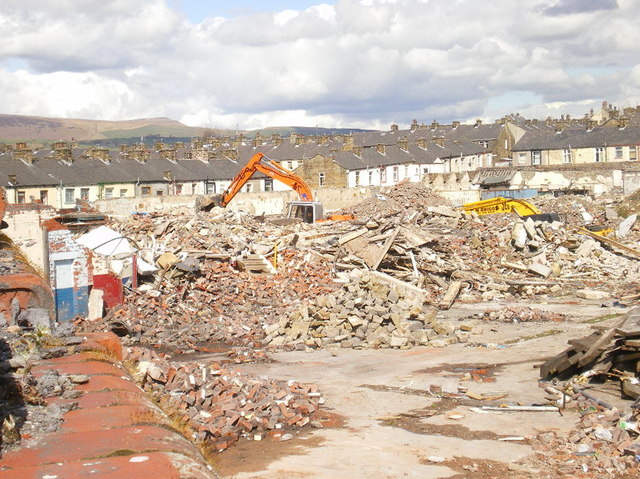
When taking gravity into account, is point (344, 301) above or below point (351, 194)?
below

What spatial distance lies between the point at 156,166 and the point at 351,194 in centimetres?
1692

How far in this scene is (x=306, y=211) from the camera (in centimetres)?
3553

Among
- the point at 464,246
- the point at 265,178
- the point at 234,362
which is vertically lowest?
the point at 234,362

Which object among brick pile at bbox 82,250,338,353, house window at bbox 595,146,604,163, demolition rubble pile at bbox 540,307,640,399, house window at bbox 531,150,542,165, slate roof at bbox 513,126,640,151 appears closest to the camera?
demolition rubble pile at bbox 540,307,640,399

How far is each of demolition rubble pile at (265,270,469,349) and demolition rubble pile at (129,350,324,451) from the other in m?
5.79

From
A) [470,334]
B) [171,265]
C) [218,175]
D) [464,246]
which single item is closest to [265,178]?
[218,175]

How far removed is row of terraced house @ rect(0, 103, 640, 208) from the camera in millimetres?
48969

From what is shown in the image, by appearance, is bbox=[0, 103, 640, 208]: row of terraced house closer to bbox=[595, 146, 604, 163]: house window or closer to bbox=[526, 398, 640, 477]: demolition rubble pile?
bbox=[595, 146, 604, 163]: house window

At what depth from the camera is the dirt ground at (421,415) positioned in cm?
970

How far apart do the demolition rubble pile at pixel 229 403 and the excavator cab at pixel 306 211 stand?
22.4 metres

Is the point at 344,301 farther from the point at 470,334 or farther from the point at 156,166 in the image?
the point at 156,166

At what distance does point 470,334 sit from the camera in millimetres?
19172

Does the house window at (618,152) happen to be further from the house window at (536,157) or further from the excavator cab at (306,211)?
the excavator cab at (306,211)

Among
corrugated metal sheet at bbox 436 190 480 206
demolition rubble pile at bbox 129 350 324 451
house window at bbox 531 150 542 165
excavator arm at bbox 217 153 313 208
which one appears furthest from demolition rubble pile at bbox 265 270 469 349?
house window at bbox 531 150 542 165
